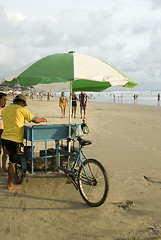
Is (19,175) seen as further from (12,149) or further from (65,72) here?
(65,72)

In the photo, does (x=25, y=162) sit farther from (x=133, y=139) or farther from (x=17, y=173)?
(x=133, y=139)

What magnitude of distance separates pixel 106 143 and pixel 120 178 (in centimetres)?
312

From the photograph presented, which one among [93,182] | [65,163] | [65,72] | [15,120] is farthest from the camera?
[65,163]

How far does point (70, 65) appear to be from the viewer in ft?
12.1

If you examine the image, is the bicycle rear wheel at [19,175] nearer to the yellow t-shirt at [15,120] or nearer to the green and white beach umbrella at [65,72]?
the yellow t-shirt at [15,120]

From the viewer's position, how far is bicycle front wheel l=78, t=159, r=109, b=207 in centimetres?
348

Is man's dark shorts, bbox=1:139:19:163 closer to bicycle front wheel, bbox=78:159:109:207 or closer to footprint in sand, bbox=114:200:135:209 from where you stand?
bicycle front wheel, bbox=78:159:109:207

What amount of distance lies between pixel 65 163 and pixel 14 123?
4.29ft

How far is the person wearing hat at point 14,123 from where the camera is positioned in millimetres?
3928

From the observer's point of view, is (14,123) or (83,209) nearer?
(83,209)

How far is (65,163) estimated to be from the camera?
4.36m

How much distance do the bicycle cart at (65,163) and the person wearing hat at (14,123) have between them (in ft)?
0.49

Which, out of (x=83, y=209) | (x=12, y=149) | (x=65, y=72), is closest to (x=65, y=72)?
(x=65, y=72)

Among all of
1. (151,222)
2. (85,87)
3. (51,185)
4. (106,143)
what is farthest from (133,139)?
(151,222)
